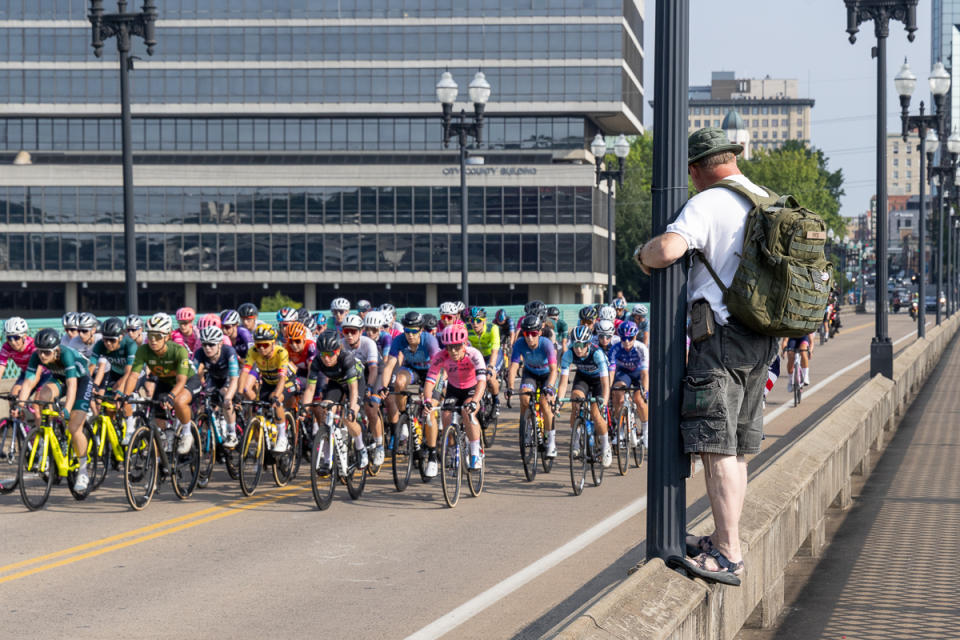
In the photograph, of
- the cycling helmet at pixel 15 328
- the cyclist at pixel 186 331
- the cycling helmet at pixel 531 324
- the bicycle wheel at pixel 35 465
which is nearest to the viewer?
the bicycle wheel at pixel 35 465

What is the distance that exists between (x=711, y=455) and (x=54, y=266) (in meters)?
85.4

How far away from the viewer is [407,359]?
16.7 meters

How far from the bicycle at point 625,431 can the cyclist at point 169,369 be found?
16.2 ft

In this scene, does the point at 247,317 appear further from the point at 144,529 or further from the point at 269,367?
the point at 144,529

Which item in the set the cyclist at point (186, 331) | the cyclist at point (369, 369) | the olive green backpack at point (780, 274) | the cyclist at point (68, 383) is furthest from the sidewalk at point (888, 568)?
the cyclist at point (186, 331)

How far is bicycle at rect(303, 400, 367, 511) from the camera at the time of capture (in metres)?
13.4

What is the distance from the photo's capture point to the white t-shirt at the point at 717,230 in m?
5.44

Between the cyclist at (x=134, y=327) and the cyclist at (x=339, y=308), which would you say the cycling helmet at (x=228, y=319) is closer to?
the cyclist at (x=134, y=327)

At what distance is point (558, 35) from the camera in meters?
85.5

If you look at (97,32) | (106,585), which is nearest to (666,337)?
(106,585)

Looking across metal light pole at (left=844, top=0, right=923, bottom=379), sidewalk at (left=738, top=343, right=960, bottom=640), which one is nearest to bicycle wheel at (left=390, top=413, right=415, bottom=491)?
sidewalk at (left=738, top=343, right=960, bottom=640)

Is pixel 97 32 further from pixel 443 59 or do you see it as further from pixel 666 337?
pixel 443 59

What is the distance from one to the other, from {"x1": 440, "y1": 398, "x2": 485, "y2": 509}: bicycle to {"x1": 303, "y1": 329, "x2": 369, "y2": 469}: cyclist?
0.94m

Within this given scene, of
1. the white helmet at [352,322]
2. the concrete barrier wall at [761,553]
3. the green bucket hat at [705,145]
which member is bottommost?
the concrete barrier wall at [761,553]
